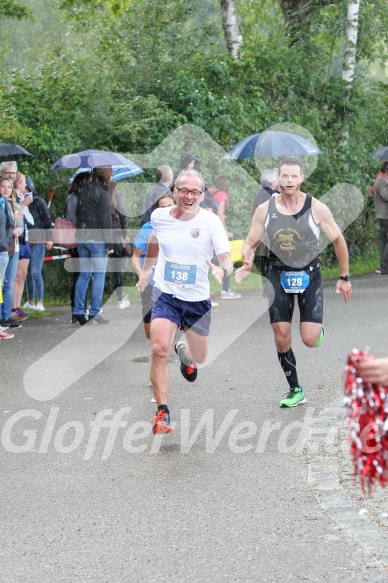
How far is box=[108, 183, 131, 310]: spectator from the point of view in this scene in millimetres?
14945

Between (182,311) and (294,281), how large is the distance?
1.03 meters

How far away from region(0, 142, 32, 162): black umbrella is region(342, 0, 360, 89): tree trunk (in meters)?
10.0

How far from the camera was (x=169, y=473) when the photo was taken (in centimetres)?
717

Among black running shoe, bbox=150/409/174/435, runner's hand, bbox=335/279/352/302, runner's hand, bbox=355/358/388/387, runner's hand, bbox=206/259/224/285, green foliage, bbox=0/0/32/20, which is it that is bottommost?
black running shoe, bbox=150/409/174/435

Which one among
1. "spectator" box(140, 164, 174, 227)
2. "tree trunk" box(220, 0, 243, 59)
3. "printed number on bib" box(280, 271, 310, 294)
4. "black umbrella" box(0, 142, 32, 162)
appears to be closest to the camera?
"printed number on bib" box(280, 271, 310, 294)

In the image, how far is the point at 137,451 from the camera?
7793 millimetres

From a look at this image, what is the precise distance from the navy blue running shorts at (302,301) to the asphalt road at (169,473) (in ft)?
2.32

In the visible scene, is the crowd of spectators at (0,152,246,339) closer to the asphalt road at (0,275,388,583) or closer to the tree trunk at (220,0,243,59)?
the asphalt road at (0,275,388,583)

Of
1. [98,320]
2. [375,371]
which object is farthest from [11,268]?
[375,371]

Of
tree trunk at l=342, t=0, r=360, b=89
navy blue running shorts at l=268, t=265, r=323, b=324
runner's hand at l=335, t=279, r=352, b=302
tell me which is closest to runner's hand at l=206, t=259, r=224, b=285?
navy blue running shorts at l=268, t=265, r=323, b=324

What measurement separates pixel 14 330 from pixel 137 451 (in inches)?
252

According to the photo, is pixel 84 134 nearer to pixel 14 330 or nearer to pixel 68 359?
pixel 14 330

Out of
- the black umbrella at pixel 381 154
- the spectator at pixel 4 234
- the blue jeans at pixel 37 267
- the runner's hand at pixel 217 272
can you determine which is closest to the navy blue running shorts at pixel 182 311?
the runner's hand at pixel 217 272

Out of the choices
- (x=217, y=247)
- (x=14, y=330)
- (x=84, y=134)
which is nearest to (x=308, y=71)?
(x=84, y=134)
